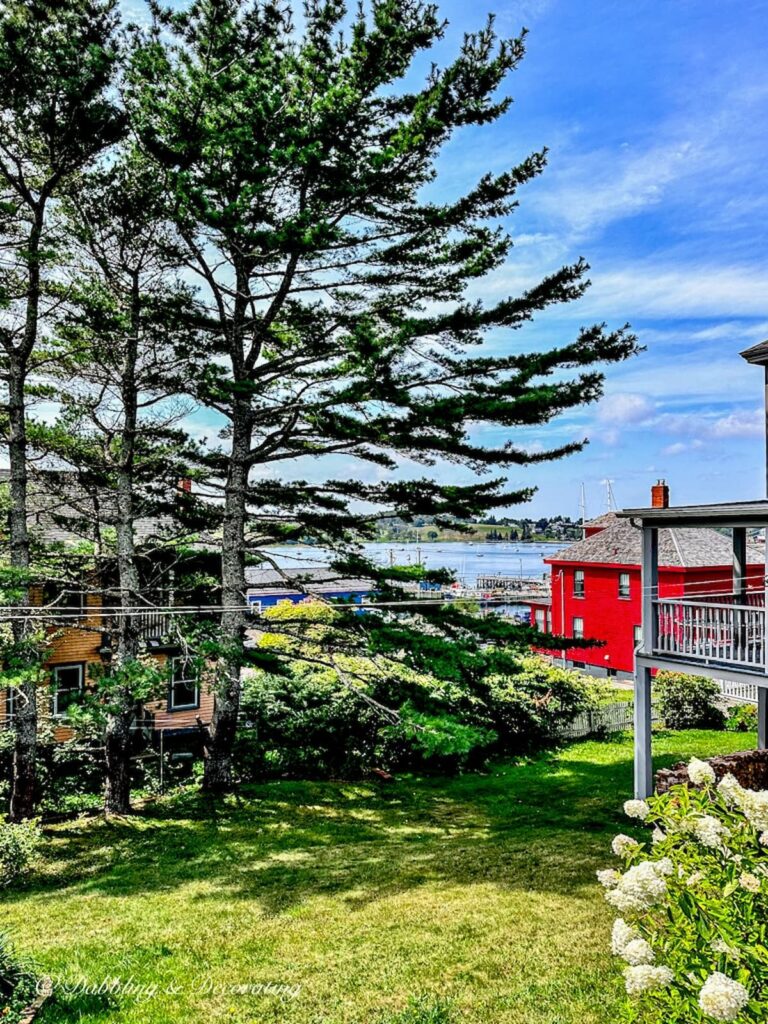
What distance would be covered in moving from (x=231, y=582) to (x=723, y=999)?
1149 cm

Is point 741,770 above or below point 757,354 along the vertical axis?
below

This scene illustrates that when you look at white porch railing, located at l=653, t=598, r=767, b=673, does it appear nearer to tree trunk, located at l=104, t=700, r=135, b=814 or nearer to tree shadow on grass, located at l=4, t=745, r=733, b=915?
tree shadow on grass, located at l=4, t=745, r=733, b=915

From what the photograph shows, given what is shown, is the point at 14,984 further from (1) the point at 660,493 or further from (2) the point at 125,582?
(1) the point at 660,493

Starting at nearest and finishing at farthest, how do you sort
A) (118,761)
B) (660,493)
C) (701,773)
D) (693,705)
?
(701,773)
(118,761)
(693,705)
(660,493)

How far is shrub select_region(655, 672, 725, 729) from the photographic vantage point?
19406mm

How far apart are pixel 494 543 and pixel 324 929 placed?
11618 millimetres

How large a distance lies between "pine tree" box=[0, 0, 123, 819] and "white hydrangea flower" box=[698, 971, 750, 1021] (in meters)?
10.5

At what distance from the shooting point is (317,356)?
13.0 metres

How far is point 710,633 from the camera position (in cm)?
1001

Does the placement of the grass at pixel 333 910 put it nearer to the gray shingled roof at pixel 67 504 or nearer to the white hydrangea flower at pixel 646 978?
the white hydrangea flower at pixel 646 978

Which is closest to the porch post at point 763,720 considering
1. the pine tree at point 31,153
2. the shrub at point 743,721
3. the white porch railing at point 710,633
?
the white porch railing at point 710,633

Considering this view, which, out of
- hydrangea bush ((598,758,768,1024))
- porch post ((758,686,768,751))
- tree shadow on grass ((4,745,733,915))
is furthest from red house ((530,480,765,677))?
hydrangea bush ((598,758,768,1024))

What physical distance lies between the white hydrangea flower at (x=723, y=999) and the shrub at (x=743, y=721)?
19.1m

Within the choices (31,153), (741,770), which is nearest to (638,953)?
(741,770)
